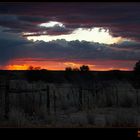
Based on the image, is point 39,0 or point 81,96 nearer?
point 39,0

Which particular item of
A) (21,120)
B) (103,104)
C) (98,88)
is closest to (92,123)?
(21,120)

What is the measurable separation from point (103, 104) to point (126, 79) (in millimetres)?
4359

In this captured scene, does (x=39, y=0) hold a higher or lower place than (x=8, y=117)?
higher

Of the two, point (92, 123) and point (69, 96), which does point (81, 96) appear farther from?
point (92, 123)

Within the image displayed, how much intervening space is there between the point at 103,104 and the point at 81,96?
4.18ft

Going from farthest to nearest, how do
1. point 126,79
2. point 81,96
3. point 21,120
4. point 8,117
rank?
point 126,79
point 81,96
point 8,117
point 21,120

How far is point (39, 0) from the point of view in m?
6.59

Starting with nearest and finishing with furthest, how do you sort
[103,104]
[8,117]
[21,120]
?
[21,120] < [8,117] < [103,104]

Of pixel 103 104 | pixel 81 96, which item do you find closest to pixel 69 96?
pixel 81 96

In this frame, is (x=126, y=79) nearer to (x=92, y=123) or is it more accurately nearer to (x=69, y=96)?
(x=69, y=96)

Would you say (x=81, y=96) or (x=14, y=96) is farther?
(x=81, y=96)
